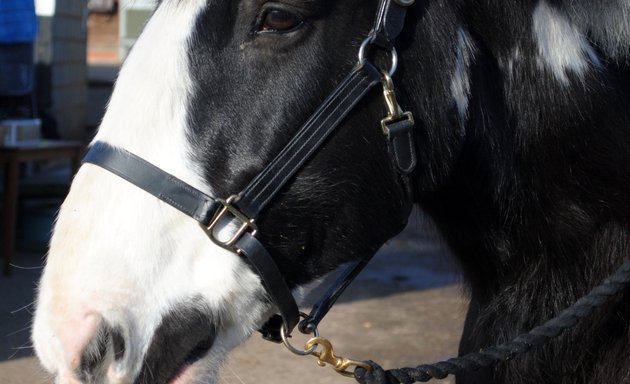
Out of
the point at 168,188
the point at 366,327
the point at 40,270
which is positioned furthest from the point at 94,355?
the point at 40,270

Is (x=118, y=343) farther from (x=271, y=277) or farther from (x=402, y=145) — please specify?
(x=402, y=145)

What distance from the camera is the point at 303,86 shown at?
1746 mm

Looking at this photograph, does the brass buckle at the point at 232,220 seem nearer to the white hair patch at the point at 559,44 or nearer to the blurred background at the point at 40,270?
the white hair patch at the point at 559,44

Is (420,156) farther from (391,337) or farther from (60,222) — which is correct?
(391,337)

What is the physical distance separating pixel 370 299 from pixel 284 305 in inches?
144

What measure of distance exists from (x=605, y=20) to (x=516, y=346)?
68 cm

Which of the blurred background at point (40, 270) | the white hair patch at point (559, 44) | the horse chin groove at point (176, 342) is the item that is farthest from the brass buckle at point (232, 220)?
the blurred background at point (40, 270)

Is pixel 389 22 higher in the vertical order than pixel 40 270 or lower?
higher

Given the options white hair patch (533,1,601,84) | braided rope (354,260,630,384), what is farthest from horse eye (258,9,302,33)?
braided rope (354,260,630,384)

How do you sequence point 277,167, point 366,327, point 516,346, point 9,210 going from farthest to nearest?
point 9,210 → point 366,327 → point 516,346 → point 277,167

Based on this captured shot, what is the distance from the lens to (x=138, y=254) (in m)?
1.65

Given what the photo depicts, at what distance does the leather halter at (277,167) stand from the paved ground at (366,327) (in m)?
1.86

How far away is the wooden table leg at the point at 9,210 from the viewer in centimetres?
534

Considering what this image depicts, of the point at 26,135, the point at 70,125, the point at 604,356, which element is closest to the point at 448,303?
the point at 26,135
